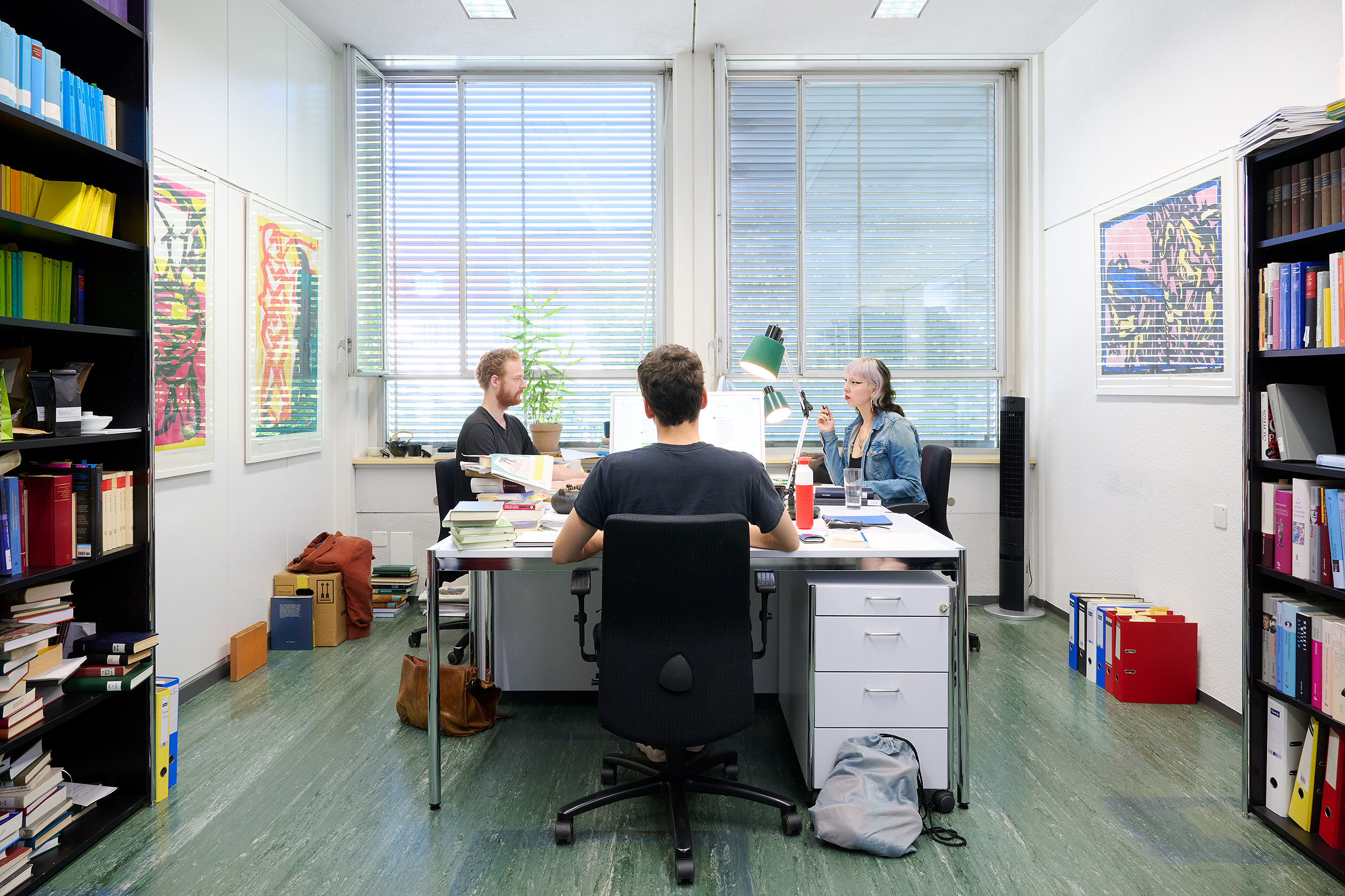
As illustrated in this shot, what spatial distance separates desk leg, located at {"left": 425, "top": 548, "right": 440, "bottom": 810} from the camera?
243 cm

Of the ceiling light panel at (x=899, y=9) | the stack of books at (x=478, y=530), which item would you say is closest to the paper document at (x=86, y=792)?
the stack of books at (x=478, y=530)

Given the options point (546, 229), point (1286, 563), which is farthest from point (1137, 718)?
point (546, 229)

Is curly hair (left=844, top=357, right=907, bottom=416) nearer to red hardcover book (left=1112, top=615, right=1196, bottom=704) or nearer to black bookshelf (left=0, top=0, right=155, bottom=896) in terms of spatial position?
red hardcover book (left=1112, top=615, right=1196, bottom=704)

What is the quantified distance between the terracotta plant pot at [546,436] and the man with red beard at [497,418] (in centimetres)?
75

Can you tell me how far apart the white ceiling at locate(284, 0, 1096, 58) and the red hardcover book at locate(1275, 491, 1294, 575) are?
10.3 ft

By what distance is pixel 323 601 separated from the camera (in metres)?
4.16

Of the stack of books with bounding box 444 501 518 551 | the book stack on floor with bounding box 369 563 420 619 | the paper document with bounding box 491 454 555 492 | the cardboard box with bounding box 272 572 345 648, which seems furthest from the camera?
the book stack on floor with bounding box 369 563 420 619

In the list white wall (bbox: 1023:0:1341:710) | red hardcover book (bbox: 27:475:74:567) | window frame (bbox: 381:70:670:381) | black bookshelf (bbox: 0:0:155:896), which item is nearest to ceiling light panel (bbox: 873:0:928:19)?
white wall (bbox: 1023:0:1341:710)

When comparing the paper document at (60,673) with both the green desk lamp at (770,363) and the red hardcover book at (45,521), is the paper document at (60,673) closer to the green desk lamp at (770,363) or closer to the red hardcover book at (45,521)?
the red hardcover book at (45,521)

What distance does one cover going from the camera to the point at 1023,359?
513cm

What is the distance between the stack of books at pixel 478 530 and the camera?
2.42m

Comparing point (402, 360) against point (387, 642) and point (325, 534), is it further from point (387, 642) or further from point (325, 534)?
point (387, 642)

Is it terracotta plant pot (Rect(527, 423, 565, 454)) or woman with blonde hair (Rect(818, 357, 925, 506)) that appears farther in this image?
terracotta plant pot (Rect(527, 423, 565, 454))

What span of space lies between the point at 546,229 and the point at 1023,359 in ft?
10.1
